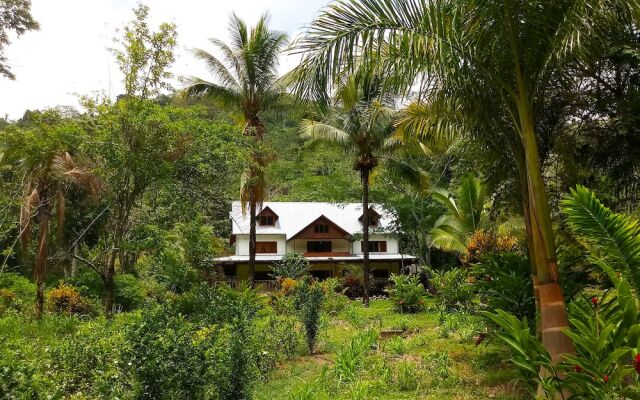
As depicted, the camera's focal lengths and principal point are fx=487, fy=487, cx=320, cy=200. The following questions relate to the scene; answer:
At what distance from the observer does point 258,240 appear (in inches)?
1158

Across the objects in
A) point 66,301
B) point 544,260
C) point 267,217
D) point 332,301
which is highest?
point 267,217

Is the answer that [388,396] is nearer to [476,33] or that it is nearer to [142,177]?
Answer: [476,33]

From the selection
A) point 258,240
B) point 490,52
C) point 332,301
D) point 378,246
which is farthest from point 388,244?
point 490,52

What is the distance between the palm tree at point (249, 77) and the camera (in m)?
17.9

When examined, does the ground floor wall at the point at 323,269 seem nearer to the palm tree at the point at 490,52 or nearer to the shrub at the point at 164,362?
the palm tree at the point at 490,52

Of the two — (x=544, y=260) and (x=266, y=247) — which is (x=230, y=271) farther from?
(x=544, y=260)

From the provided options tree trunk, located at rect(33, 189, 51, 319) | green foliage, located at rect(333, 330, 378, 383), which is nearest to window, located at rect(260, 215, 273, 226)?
tree trunk, located at rect(33, 189, 51, 319)

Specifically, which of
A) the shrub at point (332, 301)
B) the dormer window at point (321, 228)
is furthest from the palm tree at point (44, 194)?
the dormer window at point (321, 228)

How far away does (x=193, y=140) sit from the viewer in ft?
32.9

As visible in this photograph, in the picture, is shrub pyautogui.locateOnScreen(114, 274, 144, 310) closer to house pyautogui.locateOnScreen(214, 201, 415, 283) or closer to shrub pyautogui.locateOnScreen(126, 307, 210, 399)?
house pyautogui.locateOnScreen(214, 201, 415, 283)

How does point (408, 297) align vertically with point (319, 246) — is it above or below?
below

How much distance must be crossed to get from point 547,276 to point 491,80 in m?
2.11

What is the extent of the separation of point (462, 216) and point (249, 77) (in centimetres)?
974

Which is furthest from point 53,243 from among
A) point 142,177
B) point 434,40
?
point 434,40
